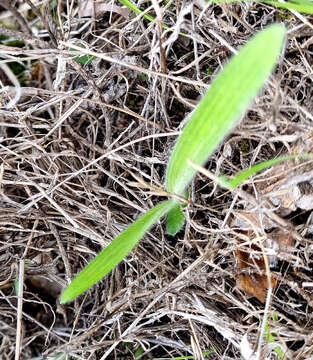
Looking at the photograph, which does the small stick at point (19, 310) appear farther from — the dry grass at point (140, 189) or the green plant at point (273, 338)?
the green plant at point (273, 338)

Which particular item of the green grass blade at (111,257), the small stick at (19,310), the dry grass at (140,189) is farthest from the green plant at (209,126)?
→ the small stick at (19,310)

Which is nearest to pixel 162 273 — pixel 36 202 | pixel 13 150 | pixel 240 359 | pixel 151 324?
pixel 151 324

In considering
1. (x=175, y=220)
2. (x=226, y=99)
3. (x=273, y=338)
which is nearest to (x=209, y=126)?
(x=226, y=99)

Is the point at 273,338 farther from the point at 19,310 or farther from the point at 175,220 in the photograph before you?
the point at 19,310

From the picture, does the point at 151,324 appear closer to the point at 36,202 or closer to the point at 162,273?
the point at 162,273

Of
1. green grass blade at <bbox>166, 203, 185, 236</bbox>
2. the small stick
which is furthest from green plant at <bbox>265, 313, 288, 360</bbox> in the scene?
the small stick
